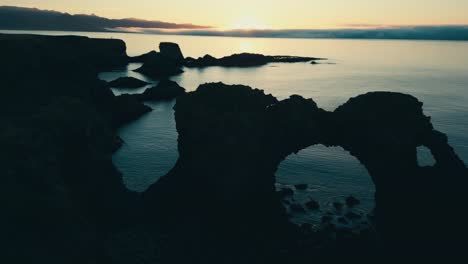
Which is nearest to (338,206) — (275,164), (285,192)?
(285,192)

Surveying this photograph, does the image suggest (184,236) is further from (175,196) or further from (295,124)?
(295,124)

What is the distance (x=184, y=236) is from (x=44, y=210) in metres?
14.0

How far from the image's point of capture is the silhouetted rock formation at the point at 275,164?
1535 inches

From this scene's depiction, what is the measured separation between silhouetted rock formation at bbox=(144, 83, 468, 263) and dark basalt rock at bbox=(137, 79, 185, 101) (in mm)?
79871

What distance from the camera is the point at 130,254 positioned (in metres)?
33.6

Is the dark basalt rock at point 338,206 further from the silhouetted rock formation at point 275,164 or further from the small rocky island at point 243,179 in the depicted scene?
the silhouetted rock formation at point 275,164

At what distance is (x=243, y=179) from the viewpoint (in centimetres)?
4106

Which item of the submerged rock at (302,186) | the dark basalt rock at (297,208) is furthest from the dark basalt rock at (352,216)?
the submerged rock at (302,186)

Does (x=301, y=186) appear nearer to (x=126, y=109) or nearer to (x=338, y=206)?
(x=338, y=206)

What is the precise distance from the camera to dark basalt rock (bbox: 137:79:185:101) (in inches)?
4846

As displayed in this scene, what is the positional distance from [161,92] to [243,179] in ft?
294

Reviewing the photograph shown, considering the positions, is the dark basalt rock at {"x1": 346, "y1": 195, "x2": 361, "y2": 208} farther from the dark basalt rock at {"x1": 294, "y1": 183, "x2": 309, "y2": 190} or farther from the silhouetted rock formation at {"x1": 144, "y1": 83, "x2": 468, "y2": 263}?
the dark basalt rock at {"x1": 294, "y1": 183, "x2": 309, "y2": 190}

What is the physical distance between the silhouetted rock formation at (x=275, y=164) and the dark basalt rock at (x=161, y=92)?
79.9m

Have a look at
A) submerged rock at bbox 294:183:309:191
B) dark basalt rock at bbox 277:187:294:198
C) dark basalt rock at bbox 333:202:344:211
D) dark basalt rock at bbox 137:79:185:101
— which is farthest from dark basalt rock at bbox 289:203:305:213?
dark basalt rock at bbox 137:79:185:101
